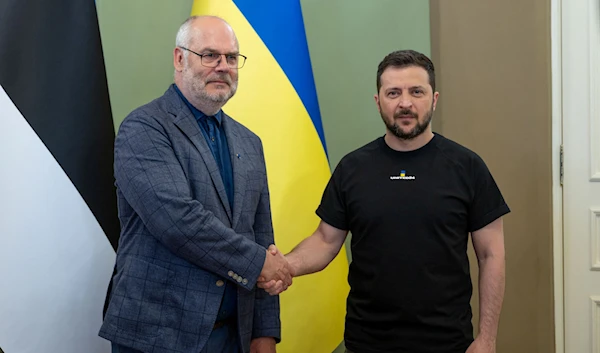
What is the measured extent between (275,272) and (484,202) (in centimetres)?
Result: 66

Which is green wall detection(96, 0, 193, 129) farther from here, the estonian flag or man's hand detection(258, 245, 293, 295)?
man's hand detection(258, 245, 293, 295)

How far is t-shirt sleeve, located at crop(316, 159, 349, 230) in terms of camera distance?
6.02 feet

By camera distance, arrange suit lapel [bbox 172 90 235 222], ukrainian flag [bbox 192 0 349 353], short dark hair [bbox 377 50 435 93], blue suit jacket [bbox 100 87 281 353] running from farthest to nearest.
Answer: ukrainian flag [bbox 192 0 349 353] < short dark hair [bbox 377 50 435 93] < suit lapel [bbox 172 90 235 222] < blue suit jacket [bbox 100 87 281 353]

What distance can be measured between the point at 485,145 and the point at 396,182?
3.00ft

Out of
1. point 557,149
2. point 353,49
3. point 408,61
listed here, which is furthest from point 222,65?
point 557,149

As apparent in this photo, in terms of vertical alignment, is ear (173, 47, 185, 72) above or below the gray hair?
below

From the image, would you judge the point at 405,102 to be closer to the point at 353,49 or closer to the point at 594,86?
the point at 353,49

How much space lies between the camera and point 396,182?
68.9 inches

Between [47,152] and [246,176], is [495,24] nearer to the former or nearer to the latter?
[246,176]

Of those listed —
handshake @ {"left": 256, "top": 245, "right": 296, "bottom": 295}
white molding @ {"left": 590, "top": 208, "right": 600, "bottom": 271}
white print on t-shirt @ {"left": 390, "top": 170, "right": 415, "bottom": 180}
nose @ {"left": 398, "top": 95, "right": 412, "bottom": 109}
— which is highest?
nose @ {"left": 398, "top": 95, "right": 412, "bottom": 109}

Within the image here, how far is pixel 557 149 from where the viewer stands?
8.02 ft

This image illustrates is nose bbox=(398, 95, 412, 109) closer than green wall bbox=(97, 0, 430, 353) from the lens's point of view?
Yes

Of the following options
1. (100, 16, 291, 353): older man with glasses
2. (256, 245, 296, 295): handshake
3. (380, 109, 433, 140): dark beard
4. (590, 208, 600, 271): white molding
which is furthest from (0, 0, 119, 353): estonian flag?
(590, 208, 600, 271): white molding

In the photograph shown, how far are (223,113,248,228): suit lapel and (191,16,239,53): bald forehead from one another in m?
0.21
